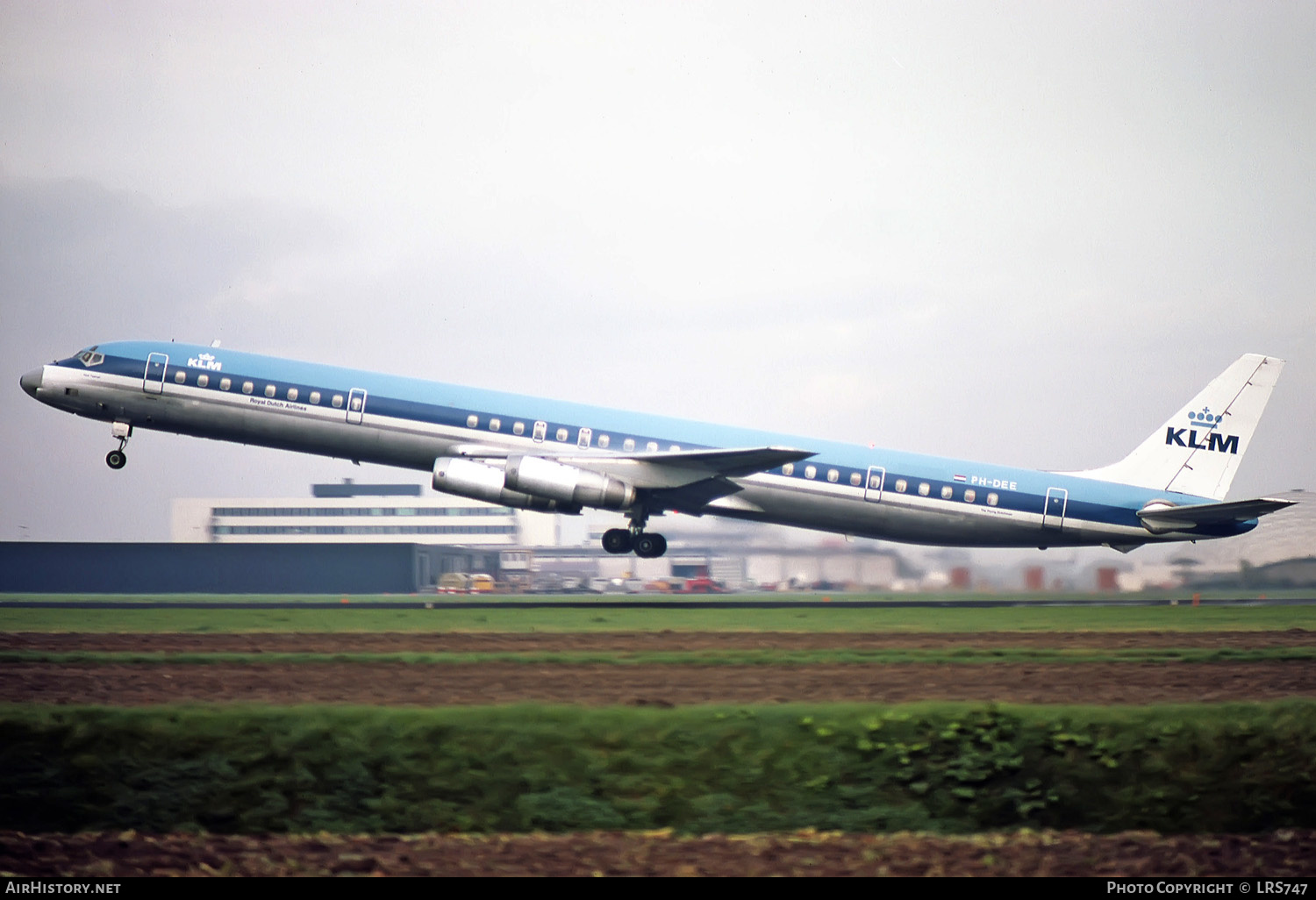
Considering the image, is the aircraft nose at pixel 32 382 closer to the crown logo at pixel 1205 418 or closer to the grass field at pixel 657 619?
the grass field at pixel 657 619

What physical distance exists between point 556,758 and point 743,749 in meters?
1.86

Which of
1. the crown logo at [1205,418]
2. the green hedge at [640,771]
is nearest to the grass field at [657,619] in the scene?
the crown logo at [1205,418]

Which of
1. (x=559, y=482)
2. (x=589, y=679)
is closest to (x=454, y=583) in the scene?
(x=559, y=482)

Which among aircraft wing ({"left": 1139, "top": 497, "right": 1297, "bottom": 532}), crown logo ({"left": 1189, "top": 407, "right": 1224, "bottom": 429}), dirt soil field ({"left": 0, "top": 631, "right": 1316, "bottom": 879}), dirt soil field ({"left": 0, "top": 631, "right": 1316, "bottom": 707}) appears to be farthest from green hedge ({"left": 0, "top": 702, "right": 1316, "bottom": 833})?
crown logo ({"left": 1189, "top": 407, "right": 1224, "bottom": 429})

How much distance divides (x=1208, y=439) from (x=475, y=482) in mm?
20502

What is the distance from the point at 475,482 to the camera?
31.5 metres

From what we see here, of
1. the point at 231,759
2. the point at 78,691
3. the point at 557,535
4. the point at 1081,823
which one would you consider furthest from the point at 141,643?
the point at 557,535

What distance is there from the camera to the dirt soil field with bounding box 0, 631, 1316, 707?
15.9m

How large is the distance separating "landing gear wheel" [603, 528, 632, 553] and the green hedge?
72.6 ft

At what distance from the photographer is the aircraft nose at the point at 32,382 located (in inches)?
1329

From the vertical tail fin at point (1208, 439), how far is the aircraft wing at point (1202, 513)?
1155 mm

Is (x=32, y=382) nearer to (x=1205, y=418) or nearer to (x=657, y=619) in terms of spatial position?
(x=657, y=619)

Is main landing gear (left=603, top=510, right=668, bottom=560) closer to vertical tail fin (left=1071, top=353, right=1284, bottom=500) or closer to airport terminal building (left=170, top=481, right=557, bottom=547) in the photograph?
vertical tail fin (left=1071, top=353, right=1284, bottom=500)

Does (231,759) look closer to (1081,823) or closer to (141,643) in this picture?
(1081,823)
